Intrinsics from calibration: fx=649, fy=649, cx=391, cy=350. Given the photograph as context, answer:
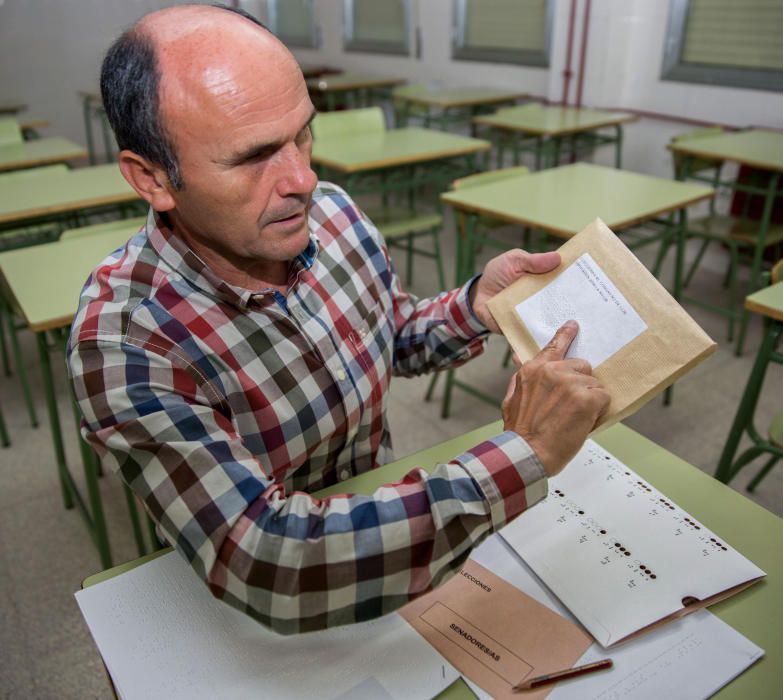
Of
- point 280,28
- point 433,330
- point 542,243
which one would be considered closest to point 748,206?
point 542,243

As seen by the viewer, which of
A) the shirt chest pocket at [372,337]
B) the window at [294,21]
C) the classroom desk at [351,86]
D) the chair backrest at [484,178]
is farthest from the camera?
the window at [294,21]

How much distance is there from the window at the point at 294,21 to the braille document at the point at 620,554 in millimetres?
7529

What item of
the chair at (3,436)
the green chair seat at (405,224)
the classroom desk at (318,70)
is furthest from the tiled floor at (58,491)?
the classroom desk at (318,70)

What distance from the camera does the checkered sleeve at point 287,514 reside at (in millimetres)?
694

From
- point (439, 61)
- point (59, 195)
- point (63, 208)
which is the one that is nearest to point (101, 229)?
point (63, 208)

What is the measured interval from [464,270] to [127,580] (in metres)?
2.06

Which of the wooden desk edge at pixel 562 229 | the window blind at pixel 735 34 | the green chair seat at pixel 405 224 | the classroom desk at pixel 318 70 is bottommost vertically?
the green chair seat at pixel 405 224

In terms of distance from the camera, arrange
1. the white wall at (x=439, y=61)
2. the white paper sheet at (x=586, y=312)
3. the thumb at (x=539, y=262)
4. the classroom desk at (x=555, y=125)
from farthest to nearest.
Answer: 1. the white wall at (x=439, y=61)
2. the classroom desk at (x=555, y=125)
3. the thumb at (x=539, y=262)
4. the white paper sheet at (x=586, y=312)

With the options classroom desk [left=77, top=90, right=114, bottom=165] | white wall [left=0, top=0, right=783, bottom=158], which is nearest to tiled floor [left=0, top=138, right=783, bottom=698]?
white wall [left=0, top=0, right=783, bottom=158]

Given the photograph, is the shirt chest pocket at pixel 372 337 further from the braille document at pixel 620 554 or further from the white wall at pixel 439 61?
the white wall at pixel 439 61

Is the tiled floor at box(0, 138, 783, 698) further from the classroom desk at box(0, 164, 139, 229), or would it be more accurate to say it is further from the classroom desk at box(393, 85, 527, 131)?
the classroom desk at box(393, 85, 527, 131)

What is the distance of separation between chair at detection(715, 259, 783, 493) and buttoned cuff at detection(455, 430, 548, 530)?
1257 mm

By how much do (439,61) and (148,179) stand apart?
223 inches

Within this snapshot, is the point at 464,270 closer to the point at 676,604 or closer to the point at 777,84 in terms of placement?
the point at 676,604
